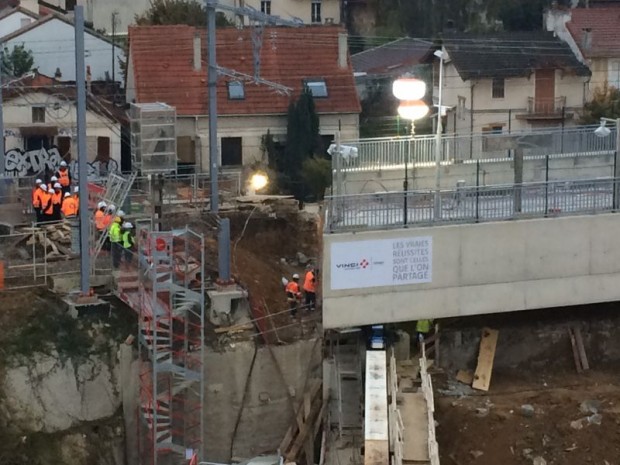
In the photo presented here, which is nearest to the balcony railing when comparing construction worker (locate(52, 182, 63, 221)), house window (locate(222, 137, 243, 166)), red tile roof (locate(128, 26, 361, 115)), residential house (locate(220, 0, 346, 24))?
red tile roof (locate(128, 26, 361, 115))

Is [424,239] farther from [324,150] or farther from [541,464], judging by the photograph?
[324,150]

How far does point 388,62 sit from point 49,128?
742 inches

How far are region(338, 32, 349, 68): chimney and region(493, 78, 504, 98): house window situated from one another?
261 inches

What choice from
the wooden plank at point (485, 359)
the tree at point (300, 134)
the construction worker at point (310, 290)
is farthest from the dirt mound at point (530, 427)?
the tree at point (300, 134)

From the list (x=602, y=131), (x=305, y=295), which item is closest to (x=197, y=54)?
(x=305, y=295)

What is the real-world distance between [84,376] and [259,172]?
1447cm

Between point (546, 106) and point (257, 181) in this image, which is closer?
point (257, 181)

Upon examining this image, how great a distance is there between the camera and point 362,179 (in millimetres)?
24703

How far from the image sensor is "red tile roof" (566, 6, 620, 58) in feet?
152

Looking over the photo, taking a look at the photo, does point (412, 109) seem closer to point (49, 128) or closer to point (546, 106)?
point (49, 128)

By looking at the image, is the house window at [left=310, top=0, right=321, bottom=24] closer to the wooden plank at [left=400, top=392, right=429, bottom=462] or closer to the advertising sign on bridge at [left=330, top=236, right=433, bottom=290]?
the advertising sign on bridge at [left=330, top=236, right=433, bottom=290]

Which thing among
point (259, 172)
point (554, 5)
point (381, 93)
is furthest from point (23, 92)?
point (554, 5)

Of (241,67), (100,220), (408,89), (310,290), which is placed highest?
(241,67)

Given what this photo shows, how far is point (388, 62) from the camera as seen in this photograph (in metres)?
53.3
